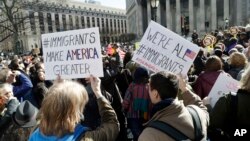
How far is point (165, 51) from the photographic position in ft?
14.5

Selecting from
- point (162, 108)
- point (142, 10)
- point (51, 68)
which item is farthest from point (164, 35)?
point (142, 10)

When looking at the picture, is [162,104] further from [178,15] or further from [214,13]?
[178,15]

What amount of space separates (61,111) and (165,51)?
2260 millimetres

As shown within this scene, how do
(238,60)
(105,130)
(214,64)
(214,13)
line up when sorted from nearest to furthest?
(105,130) < (214,64) < (238,60) < (214,13)

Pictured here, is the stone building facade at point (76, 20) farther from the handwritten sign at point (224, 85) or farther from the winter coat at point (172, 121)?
the winter coat at point (172, 121)

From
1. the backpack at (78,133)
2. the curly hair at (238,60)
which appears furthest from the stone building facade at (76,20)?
the backpack at (78,133)

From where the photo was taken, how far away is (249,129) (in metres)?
2.94

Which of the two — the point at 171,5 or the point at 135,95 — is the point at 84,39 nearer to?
the point at 135,95

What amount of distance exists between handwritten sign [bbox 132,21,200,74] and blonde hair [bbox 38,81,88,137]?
1.98 meters

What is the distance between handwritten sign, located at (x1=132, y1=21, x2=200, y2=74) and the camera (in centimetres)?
429

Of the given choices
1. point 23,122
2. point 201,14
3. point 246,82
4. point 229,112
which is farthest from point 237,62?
point 201,14

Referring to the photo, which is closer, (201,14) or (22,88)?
(22,88)

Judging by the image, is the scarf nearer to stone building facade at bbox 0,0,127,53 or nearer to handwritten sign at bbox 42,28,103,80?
handwritten sign at bbox 42,28,103,80

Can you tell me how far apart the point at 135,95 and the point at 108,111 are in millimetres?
2627
